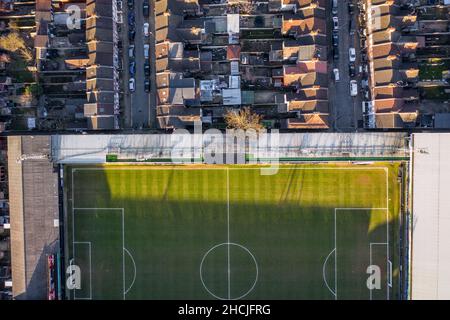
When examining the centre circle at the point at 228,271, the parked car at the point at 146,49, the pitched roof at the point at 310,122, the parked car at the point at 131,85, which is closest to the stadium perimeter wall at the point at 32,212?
the parked car at the point at 131,85

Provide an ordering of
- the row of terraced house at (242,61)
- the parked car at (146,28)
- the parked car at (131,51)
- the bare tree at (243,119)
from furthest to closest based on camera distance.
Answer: the parked car at (131,51), the parked car at (146,28), the bare tree at (243,119), the row of terraced house at (242,61)

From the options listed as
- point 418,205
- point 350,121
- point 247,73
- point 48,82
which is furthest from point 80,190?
point 418,205

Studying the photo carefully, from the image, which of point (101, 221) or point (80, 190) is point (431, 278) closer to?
point (101, 221)

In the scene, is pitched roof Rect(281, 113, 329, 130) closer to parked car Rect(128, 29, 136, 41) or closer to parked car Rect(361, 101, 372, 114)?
parked car Rect(361, 101, 372, 114)

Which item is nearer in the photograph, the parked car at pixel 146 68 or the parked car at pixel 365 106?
the parked car at pixel 365 106

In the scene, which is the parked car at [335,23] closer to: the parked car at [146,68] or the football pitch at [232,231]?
the football pitch at [232,231]

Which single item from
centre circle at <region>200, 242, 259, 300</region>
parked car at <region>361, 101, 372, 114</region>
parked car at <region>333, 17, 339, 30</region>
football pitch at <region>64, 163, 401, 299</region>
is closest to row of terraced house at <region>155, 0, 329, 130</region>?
parked car at <region>333, 17, 339, 30</region>
